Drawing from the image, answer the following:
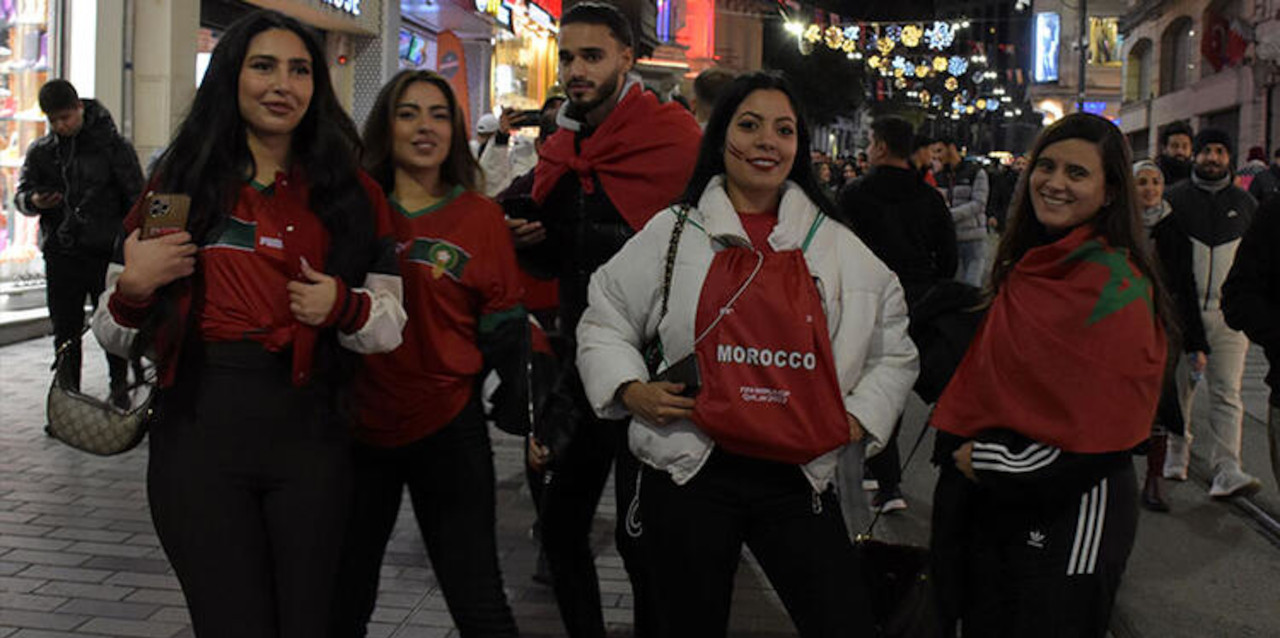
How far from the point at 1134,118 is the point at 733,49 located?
15.3 meters

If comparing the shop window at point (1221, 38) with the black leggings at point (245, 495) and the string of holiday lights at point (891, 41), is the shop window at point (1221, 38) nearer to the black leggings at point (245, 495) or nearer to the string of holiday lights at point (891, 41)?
the string of holiday lights at point (891, 41)

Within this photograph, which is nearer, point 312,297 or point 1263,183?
point 312,297

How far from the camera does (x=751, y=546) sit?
10.7 ft

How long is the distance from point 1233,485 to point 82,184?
7240 mm

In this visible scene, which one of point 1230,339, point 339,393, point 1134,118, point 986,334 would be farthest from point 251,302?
point 1134,118

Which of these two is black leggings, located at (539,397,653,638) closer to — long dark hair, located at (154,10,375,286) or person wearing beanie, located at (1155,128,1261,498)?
long dark hair, located at (154,10,375,286)

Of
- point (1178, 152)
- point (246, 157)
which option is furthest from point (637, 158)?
point (1178, 152)

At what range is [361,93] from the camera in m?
18.9

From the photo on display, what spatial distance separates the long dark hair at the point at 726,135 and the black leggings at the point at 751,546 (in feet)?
2.41

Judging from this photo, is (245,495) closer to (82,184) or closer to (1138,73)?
(82,184)

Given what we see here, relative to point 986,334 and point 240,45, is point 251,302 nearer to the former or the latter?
point 240,45

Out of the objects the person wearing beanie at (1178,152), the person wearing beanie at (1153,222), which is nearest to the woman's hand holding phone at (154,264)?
the person wearing beanie at (1153,222)

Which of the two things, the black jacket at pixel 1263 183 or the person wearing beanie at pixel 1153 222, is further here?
the black jacket at pixel 1263 183

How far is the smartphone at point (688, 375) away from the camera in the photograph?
3109 mm
